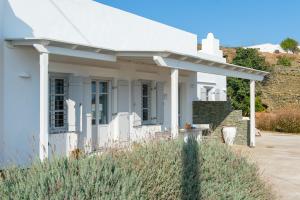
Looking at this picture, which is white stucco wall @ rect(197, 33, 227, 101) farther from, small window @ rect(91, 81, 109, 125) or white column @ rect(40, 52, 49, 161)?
white column @ rect(40, 52, 49, 161)

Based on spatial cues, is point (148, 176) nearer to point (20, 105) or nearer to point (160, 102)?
point (20, 105)

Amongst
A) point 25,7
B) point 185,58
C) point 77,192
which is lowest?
point 77,192

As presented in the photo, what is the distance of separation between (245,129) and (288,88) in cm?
1978

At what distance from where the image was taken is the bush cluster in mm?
24984

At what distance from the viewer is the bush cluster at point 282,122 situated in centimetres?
2498

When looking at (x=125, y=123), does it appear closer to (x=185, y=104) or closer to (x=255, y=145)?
(x=185, y=104)

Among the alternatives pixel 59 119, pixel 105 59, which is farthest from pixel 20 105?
pixel 105 59

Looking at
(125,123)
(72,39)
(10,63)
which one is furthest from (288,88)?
(10,63)

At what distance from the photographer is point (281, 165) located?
1241 centimetres

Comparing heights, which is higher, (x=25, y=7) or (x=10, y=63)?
(x=25, y=7)

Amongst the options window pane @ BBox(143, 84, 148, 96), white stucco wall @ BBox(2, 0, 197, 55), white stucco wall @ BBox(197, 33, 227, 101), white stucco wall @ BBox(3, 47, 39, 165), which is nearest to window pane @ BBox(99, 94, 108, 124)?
white stucco wall @ BBox(2, 0, 197, 55)

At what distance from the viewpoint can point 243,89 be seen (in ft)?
107

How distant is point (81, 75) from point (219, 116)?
819 cm

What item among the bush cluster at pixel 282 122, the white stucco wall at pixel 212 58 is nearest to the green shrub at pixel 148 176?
the white stucco wall at pixel 212 58
